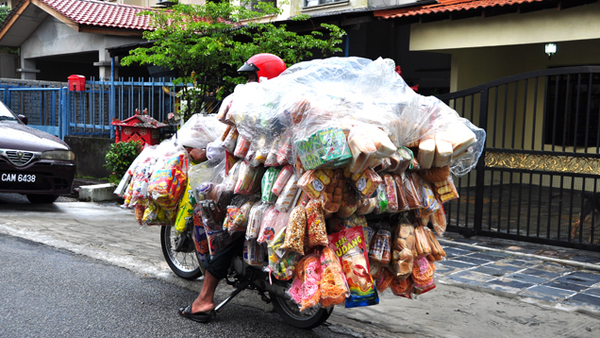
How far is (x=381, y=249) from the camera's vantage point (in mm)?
3562

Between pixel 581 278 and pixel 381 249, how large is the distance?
10.5 ft

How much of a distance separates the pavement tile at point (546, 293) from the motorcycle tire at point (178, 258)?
299cm

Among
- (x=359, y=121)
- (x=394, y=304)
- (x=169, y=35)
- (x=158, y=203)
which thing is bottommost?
(x=394, y=304)

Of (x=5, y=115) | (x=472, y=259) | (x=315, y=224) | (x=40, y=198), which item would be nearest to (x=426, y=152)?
(x=315, y=224)

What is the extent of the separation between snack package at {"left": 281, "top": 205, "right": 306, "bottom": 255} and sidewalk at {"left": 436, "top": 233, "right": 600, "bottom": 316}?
2625mm

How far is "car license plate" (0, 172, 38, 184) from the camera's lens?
Result: 7949 millimetres

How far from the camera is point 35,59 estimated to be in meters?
19.4

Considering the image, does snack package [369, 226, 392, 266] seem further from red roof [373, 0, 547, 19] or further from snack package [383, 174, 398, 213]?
red roof [373, 0, 547, 19]

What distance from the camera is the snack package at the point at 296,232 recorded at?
3268mm

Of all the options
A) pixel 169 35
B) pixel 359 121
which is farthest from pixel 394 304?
pixel 169 35

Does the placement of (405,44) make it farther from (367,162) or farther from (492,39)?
(367,162)

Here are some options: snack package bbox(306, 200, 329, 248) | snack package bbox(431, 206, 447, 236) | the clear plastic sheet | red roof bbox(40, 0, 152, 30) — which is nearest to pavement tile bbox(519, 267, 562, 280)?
snack package bbox(431, 206, 447, 236)

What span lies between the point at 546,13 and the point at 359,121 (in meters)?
7.54

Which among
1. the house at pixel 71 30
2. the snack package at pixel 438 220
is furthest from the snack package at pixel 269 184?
the house at pixel 71 30
